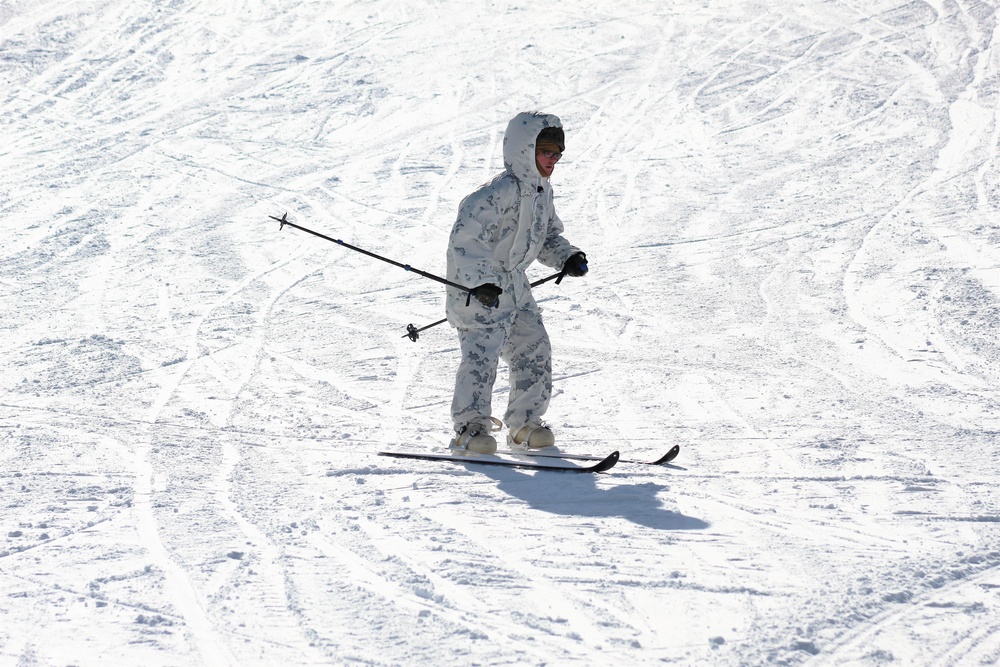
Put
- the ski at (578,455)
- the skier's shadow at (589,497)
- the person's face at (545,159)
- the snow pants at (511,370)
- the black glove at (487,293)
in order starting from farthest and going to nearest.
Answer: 1. the snow pants at (511,370)
2. the person's face at (545,159)
3. the ski at (578,455)
4. the black glove at (487,293)
5. the skier's shadow at (589,497)

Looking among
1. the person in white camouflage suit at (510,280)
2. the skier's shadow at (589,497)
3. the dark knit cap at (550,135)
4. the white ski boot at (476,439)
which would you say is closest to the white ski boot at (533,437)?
the person in white camouflage suit at (510,280)

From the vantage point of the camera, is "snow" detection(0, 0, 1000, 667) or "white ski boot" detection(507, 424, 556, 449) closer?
"snow" detection(0, 0, 1000, 667)

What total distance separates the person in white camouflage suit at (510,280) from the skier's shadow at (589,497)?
1.42ft

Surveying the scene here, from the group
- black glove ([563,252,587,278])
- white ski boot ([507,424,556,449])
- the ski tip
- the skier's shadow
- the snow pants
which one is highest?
black glove ([563,252,587,278])

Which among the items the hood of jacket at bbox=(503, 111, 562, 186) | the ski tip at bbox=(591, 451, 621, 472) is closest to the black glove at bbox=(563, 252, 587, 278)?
the hood of jacket at bbox=(503, 111, 562, 186)

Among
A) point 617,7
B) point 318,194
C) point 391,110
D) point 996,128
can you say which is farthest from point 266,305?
point 617,7

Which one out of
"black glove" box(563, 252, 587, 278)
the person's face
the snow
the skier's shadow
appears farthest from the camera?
"black glove" box(563, 252, 587, 278)

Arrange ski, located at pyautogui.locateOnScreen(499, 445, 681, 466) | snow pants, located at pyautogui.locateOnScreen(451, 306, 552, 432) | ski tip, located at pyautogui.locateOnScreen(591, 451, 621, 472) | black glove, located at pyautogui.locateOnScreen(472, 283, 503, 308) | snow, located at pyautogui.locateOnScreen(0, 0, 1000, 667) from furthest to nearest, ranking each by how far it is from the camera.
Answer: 1. snow pants, located at pyautogui.locateOnScreen(451, 306, 552, 432)
2. ski, located at pyautogui.locateOnScreen(499, 445, 681, 466)
3. black glove, located at pyautogui.locateOnScreen(472, 283, 503, 308)
4. ski tip, located at pyautogui.locateOnScreen(591, 451, 621, 472)
5. snow, located at pyautogui.locateOnScreen(0, 0, 1000, 667)

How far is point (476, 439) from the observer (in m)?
5.33

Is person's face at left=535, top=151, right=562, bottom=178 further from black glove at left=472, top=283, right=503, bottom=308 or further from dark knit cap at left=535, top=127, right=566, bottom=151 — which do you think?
black glove at left=472, top=283, right=503, bottom=308

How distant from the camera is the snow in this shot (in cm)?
365

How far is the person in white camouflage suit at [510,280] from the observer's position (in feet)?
17.3

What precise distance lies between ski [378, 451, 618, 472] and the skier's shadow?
0.10 feet

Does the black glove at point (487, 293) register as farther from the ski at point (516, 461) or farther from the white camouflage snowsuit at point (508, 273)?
the ski at point (516, 461)
